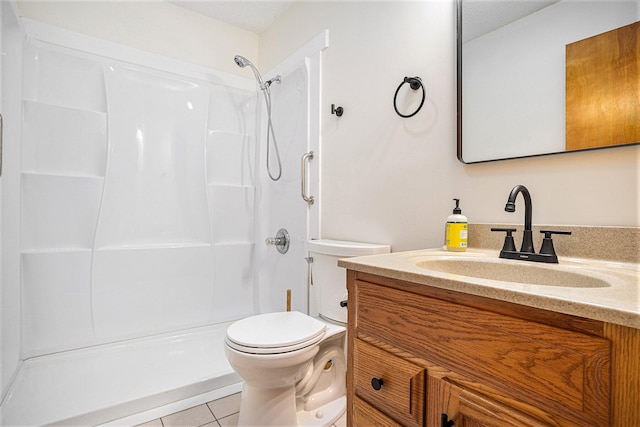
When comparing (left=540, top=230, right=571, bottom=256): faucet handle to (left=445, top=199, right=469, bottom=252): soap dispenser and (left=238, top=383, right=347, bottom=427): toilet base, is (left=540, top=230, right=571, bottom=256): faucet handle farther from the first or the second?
(left=238, top=383, right=347, bottom=427): toilet base

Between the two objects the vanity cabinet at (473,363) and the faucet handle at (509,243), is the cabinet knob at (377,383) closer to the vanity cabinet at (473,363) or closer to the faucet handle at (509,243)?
the vanity cabinet at (473,363)

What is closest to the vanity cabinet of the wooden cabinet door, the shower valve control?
the wooden cabinet door

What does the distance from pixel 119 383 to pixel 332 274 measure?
1234 mm

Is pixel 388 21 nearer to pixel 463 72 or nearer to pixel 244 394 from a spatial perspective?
pixel 463 72

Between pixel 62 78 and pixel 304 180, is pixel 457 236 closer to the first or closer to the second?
pixel 304 180

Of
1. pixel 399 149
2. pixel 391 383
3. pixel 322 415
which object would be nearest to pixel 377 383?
pixel 391 383

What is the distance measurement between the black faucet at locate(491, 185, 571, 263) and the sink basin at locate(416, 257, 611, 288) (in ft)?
0.14

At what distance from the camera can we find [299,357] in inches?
49.2

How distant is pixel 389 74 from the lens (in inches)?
62.1

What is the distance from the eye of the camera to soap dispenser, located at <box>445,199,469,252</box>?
3.74 feet

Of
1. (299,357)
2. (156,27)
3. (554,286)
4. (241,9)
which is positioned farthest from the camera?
(241,9)

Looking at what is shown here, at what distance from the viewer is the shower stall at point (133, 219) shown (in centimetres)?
170

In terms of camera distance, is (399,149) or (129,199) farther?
(129,199)

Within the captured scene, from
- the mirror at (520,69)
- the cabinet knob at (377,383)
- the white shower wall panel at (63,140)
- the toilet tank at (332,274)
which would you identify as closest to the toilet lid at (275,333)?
the toilet tank at (332,274)
